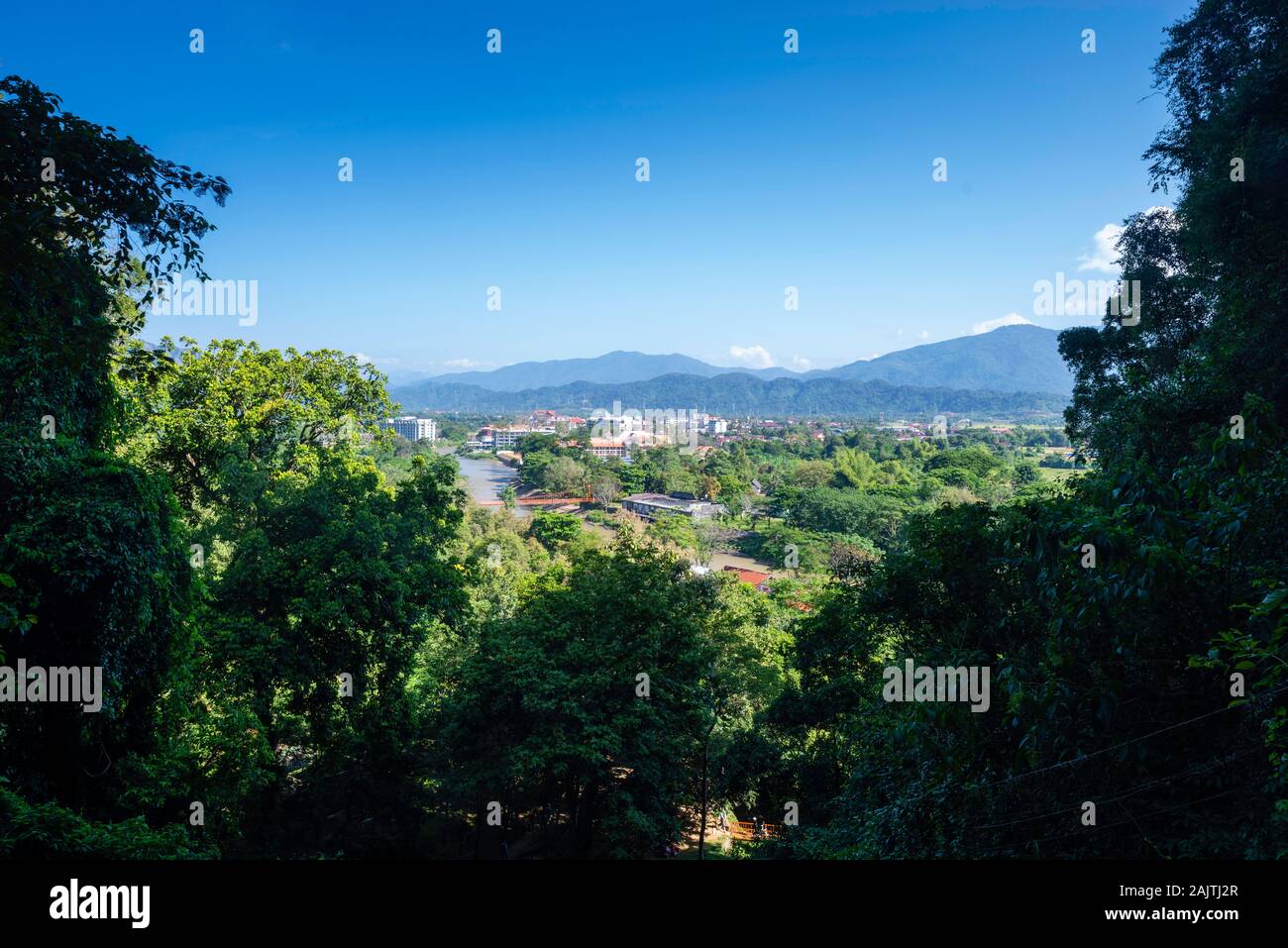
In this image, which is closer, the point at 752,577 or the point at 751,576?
the point at 752,577

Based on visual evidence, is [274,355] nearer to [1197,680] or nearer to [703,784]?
[703,784]

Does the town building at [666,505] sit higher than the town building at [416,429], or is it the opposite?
the town building at [416,429]

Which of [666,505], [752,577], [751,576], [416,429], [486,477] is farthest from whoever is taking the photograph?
[416,429]

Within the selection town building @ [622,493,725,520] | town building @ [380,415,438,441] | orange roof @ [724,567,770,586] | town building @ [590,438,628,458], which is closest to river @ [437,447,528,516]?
town building @ [380,415,438,441]

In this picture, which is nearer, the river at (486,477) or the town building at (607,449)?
the river at (486,477)

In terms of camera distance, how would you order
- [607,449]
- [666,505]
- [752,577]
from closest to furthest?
[752,577]
[666,505]
[607,449]

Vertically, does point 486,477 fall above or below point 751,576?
above

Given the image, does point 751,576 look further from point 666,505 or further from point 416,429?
point 416,429

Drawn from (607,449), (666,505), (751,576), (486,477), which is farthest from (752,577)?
(607,449)

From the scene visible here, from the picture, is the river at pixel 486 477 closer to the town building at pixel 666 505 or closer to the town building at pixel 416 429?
the town building at pixel 416 429

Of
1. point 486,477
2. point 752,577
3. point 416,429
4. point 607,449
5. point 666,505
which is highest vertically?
point 416,429

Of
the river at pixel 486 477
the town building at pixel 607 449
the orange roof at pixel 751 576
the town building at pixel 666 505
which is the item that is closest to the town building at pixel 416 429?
the river at pixel 486 477
